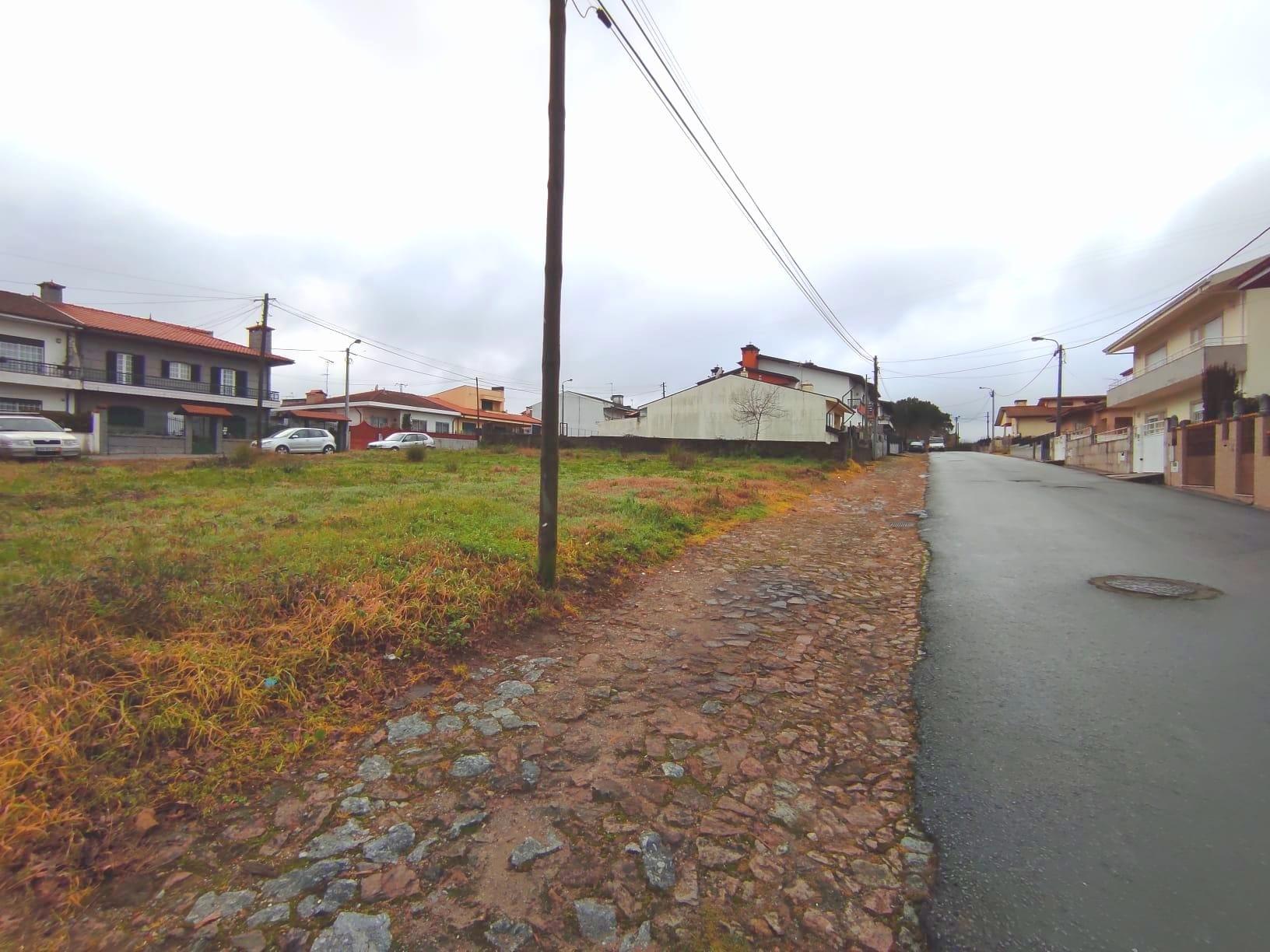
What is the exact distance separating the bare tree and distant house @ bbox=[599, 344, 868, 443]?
46mm

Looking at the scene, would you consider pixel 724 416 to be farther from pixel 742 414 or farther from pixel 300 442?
pixel 300 442

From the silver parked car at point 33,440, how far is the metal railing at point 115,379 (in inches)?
516

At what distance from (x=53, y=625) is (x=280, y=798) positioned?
6.55 ft

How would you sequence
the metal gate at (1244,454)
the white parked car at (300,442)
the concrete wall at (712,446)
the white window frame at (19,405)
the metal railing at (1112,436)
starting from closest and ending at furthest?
the metal gate at (1244,454) → the metal railing at (1112,436) → the white window frame at (19,405) → the concrete wall at (712,446) → the white parked car at (300,442)

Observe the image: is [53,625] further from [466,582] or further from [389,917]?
[389,917]

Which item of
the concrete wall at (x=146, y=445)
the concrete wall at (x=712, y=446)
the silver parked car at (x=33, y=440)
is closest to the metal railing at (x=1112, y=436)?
the concrete wall at (x=712, y=446)

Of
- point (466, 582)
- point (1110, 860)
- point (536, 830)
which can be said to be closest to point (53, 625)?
point (466, 582)

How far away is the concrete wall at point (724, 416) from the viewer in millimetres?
33500

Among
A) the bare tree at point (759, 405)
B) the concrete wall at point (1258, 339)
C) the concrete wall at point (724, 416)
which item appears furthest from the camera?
the bare tree at point (759, 405)

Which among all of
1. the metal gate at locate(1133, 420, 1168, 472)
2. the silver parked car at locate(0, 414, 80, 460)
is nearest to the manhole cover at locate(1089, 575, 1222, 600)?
the metal gate at locate(1133, 420, 1168, 472)

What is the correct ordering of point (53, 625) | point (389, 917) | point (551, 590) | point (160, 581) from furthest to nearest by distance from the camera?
point (551, 590) → point (160, 581) → point (53, 625) → point (389, 917)

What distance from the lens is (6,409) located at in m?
27.3

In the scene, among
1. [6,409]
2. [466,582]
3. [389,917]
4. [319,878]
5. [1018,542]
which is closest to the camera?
[389,917]

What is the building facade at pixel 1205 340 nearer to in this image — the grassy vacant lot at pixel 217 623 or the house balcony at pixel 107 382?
the grassy vacant lot at pixel 217 623
